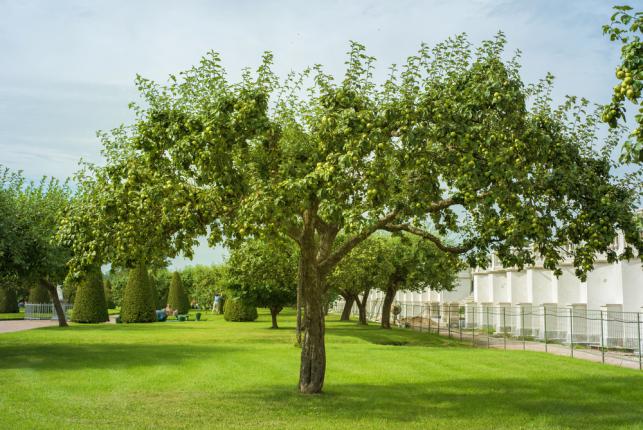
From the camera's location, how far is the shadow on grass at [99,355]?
2167 centimetres

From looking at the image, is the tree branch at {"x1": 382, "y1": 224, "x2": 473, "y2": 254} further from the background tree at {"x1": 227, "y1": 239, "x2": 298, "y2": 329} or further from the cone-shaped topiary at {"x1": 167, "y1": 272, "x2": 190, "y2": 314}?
the cone-shaped topiary at {"x1": 167, "y1": 272, "x2": 190, "y2": 314}

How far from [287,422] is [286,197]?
14.3 ft

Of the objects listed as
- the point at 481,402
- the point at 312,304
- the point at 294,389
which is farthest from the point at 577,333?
the point at 312,304

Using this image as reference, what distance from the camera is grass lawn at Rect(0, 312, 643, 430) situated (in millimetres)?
13156

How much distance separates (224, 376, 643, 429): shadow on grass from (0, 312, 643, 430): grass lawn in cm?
3

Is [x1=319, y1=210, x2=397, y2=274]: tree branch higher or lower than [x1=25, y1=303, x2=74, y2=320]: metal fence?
higher

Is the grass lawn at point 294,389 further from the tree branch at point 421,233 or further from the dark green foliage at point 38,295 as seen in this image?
the dark green foliage at point 38,295

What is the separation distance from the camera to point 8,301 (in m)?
67.2

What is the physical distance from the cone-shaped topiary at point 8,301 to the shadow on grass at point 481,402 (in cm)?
5878

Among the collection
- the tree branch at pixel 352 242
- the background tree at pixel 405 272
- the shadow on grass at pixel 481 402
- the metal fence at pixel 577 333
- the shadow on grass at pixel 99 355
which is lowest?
the shadow on grass at pixel 481 402

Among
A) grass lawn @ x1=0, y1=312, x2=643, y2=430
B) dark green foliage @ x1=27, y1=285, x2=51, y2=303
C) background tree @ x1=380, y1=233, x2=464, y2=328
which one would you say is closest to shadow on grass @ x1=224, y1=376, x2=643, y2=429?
grass lawn @ x1=0, y1=312, x2=643, y2=430

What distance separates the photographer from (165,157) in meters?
13.6

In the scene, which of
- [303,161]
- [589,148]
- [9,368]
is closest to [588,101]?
[589,148]

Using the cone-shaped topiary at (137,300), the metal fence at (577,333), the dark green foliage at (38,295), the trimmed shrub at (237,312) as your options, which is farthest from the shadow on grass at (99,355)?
the dark green foliage at (38,295)
